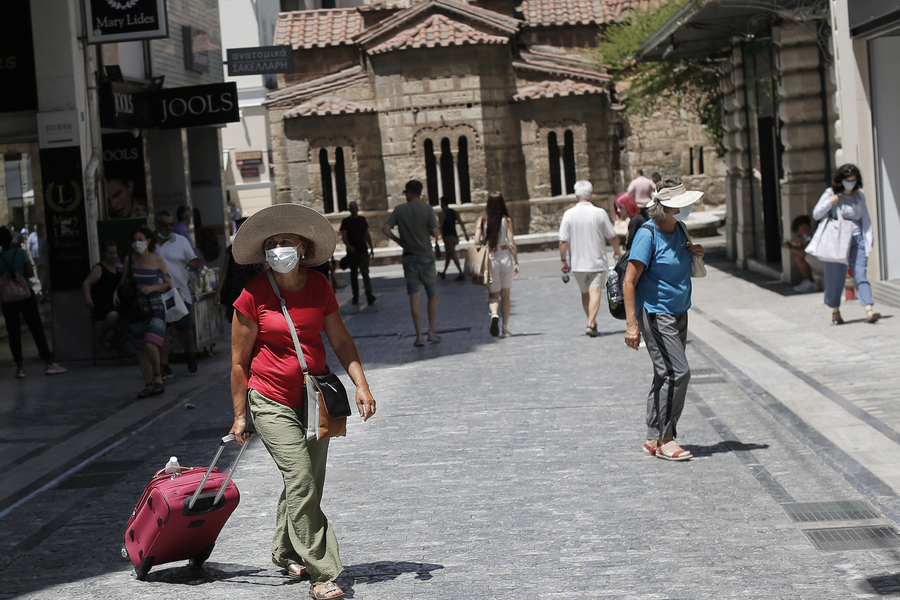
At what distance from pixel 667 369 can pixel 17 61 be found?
1040 centimetres

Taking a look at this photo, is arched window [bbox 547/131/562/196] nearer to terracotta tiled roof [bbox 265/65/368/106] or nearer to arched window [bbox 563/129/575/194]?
arched window [bbox 563/129/575/194]

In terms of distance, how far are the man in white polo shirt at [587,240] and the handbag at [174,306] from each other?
14.5ft

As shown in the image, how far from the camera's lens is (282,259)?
4.84 m

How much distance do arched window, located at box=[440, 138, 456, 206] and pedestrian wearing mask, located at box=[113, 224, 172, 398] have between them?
24.6 metres

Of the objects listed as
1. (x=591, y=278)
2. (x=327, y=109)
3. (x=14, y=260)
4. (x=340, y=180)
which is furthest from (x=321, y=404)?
(x=340, y=180)

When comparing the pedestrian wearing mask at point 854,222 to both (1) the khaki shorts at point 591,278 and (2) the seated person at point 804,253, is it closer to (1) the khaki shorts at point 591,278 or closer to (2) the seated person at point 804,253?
(1) the khaki shorts at point 591,278

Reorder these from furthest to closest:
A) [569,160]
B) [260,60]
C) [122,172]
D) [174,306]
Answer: [569,160]
[260,60]
[122,172]
[174,306]

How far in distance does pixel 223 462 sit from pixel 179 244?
5254 millimetres

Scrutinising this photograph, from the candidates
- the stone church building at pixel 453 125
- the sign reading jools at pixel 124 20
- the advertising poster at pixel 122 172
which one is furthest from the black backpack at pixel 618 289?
the stone church building at pixel 453 125

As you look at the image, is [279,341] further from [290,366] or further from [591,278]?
[591,278]

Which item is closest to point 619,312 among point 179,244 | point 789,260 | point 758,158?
point 179,244

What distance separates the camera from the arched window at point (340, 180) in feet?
119

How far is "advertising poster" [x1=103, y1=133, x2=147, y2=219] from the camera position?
1709 centimetres

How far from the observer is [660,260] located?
703cm
